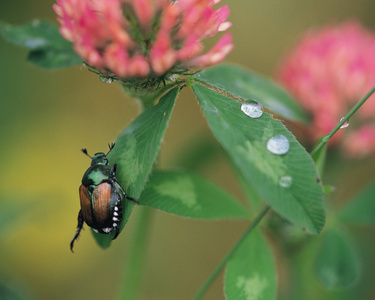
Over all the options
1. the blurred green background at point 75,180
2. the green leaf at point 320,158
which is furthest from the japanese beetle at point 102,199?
the blurred green background at point 75,180

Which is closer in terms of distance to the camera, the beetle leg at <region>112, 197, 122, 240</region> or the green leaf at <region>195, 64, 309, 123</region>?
the beetle leg at <region>112, 197, 122, 240</region>

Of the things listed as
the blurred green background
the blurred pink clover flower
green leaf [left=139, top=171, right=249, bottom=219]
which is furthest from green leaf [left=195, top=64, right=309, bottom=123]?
the blurred green background

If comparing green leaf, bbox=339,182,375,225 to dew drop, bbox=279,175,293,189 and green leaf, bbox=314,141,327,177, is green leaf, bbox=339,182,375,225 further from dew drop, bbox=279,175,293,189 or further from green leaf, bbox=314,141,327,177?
dew drop, bbox=279,175,293,189

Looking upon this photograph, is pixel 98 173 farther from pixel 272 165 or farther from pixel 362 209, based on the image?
pixel 362 209

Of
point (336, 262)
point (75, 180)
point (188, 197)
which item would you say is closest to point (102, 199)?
point (188, 197)

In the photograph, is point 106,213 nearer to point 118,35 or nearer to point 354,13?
point 118,35

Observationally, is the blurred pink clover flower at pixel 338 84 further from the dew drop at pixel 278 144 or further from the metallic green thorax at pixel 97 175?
the metallic green thorax at pixel 97 175
